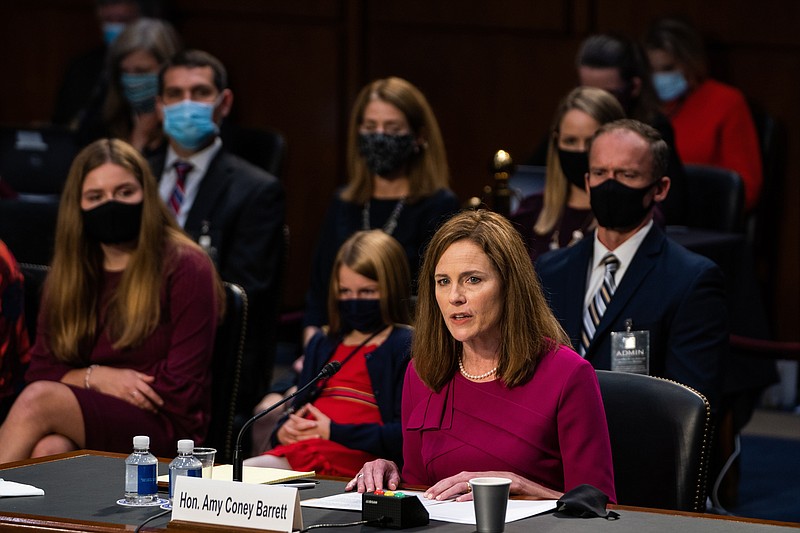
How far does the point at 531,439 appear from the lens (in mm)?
2936

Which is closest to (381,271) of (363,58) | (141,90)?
(141,90)

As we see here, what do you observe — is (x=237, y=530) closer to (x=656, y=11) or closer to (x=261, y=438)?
(x=261, y=438)

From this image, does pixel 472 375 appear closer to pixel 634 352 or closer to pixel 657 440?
pixel 657 440

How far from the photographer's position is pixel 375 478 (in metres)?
2.84

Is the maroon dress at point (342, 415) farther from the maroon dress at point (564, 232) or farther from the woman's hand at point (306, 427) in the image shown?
the maroon dress at point (564, 232)

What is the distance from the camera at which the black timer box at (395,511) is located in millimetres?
2467

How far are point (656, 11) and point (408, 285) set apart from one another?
11.1ft

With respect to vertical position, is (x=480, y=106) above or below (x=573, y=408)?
above

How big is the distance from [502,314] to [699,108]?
363 cm

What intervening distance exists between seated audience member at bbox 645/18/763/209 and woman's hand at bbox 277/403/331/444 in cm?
286

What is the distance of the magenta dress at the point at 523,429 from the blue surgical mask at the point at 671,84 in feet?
11.9

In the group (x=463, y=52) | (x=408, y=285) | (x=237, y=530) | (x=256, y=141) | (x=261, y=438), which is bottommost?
(x=261, y=438)

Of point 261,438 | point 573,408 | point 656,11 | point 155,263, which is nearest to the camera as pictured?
point 573,408

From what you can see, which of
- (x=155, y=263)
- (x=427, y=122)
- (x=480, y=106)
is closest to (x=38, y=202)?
(x=155, y=263)
